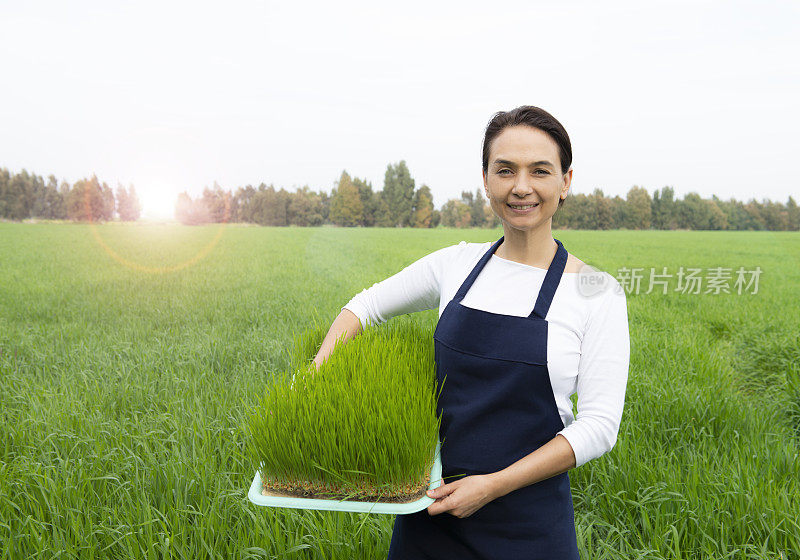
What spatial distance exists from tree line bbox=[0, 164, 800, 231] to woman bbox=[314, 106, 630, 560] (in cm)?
5863

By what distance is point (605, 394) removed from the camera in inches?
51.6

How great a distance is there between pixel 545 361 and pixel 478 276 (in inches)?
15.5

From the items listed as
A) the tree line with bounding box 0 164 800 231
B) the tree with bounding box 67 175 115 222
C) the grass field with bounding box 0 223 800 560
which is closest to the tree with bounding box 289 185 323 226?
the tree line with bounding box 0 164 800 231

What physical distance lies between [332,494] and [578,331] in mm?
818

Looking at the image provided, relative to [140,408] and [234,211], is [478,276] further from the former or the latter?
[234,211]

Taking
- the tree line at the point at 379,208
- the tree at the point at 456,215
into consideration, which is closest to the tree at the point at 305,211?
the tree line at the point at 379,208

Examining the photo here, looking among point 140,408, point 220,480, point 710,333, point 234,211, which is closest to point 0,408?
point 140,408

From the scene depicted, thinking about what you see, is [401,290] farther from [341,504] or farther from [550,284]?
[341,504]

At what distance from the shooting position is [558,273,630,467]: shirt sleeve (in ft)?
4.15

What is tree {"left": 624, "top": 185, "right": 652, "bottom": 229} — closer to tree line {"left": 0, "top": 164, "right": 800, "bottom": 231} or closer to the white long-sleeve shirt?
tree line {"left": 0, "top": 164, "right": 800, "bottom": 231}

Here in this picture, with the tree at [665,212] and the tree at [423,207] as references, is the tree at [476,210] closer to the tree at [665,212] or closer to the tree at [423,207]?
the tree at [423,207]

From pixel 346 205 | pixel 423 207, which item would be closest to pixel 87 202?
pixel 346 205

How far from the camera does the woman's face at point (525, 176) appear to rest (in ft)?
4.64

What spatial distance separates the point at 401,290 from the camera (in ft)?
6.05
